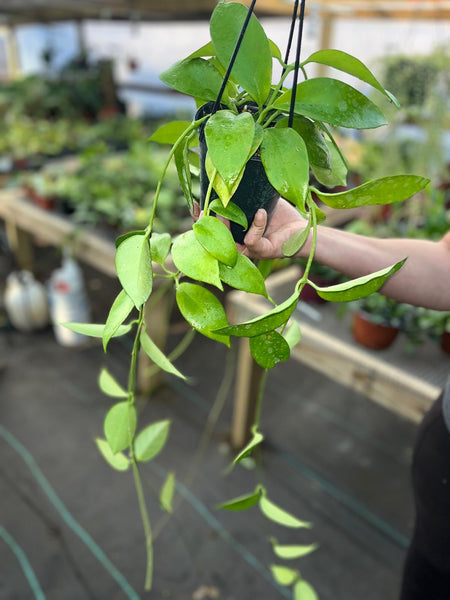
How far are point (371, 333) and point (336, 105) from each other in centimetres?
88

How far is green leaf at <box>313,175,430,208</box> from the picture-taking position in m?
0.37

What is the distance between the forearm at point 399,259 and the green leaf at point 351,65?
0.61ft

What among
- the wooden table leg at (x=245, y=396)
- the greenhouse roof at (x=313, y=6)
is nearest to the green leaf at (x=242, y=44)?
the wooden table leg at (x=245, y=396)

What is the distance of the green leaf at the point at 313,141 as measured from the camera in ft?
1.35

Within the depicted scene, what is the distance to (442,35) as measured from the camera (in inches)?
104

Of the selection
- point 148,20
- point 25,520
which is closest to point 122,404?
point 25,520

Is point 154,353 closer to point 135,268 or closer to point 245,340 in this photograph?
point 135,268

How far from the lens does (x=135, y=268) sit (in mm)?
351

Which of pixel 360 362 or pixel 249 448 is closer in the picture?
pixel 249 448

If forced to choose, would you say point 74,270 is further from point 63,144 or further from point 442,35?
point 442,35

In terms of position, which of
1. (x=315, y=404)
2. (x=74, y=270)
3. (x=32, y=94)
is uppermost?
(x=32, y=94)

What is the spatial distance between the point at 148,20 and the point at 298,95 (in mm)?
4569

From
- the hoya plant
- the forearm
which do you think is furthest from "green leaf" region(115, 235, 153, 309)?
the forearm

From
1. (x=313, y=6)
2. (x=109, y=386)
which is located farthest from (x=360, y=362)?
(x=313, y=6)
